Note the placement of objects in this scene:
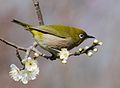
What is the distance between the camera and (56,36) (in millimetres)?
2793

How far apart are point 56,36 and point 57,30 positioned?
44 millimetres

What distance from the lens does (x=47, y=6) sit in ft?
17.3

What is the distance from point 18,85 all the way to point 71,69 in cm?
58

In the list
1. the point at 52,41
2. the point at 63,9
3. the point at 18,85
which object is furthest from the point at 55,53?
the point at 63,9

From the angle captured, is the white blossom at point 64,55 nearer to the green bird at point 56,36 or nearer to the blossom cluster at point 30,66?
the blossom cluster at point 30,66

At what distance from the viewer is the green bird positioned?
275cm

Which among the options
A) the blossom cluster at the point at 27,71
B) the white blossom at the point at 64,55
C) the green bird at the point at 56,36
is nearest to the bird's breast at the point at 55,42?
the green bird at the point at 56,36

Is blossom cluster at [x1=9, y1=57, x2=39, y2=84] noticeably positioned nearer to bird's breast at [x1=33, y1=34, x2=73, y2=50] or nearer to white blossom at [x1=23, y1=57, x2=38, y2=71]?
white blossom at [x1=23, y1=57, x2=38, y2=71]

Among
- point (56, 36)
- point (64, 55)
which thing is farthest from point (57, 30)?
point (64, 55)

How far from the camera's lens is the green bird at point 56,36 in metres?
2.75

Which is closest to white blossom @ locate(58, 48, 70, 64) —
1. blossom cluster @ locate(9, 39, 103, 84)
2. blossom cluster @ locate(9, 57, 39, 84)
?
blossom cluster @ locate(9, 39, 103, 84)

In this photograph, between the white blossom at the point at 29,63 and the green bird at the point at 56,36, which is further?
the green bird at the point at 56,36

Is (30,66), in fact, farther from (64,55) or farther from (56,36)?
(56,36)

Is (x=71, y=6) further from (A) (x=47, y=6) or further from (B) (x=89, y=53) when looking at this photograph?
(B) (x=89, y=53)
